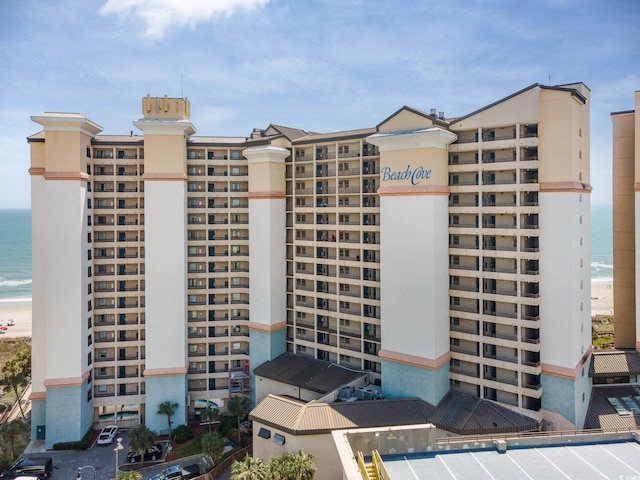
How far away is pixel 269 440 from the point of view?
33438mm

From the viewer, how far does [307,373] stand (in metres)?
42.7

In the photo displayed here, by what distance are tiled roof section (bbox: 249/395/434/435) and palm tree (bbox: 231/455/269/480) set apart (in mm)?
4178

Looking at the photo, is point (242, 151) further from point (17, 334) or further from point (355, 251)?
point (17, 334)

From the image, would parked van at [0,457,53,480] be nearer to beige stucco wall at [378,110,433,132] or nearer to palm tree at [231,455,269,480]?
palm tree at [231,455,269,480]

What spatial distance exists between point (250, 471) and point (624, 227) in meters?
42.1

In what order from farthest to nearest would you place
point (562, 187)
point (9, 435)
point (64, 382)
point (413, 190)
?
point (64, 382)
point (9, 435)
point (413, 190)
point (562, 187)

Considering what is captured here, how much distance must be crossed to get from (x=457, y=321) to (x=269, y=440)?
18500mm

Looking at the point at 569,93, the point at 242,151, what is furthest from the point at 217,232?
the point at 569,93

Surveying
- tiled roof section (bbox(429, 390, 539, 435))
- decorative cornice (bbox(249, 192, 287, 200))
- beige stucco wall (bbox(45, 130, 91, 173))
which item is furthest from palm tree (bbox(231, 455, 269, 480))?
beige stucco wall (bbox(45, 130, 91, 173))

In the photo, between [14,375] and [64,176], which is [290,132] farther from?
[14,375]

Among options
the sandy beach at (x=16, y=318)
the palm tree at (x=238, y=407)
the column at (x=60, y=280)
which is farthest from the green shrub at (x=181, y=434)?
the sandy beach at (x=16, y=318)

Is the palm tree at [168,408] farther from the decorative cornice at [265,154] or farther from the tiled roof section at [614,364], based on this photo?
the tiled roof section at [614,364]

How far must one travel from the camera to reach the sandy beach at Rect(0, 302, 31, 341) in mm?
84562

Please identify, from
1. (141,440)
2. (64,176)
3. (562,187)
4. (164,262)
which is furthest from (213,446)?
(562,187)
